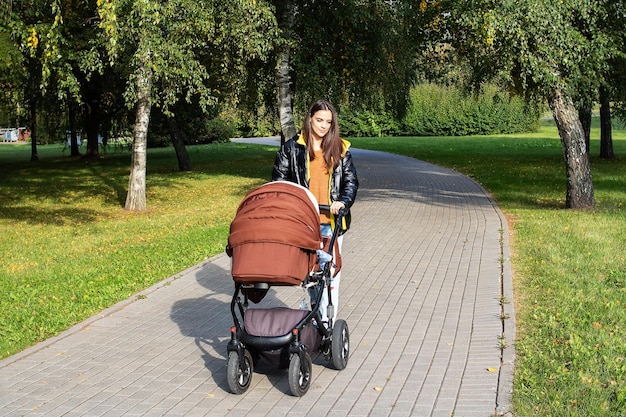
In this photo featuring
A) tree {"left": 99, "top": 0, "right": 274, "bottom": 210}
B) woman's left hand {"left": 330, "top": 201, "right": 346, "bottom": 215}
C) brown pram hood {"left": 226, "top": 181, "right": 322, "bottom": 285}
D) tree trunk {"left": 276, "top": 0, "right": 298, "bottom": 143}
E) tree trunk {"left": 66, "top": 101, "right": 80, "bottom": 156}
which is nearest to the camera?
brown pram hood {"left": 226, "top": 181, "right": 322, "bottom": 285}

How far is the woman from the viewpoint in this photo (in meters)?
6.30

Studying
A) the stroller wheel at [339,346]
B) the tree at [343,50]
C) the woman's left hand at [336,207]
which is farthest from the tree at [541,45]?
the stroller wheel at [339,346]

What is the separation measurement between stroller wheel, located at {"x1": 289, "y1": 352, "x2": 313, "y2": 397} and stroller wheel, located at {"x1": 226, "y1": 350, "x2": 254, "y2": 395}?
0.34 m

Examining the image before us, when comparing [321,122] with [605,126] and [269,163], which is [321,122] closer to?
[605,126]

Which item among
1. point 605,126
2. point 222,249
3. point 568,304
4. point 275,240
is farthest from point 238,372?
point 605,126

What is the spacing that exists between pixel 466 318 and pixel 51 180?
2307cm

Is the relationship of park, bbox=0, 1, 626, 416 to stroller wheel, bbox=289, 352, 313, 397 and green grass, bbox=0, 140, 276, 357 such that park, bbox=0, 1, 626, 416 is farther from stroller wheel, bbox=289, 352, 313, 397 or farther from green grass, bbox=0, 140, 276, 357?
stroller wheel, bbox=289, 352, 313, 397

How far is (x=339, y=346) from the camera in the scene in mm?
6199

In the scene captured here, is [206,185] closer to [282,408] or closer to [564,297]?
[564,297]

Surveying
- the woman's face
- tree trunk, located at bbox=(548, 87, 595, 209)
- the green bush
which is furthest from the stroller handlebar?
the green bush

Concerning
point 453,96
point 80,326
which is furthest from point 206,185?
point 453,96

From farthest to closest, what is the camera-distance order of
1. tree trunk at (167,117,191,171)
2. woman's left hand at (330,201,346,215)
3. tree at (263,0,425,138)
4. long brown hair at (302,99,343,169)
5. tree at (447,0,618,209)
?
1. tree trunk at (167,117,191,171)
2. tree at (263,0,425,138)
3. tree at (447,0,618,209)
4. long brown hair at (302,99,343,169)
5. woman's left hand at (330,201,346,215)

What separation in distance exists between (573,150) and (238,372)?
11494 mm

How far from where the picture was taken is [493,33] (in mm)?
14109
